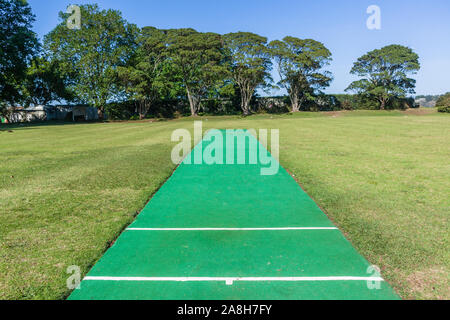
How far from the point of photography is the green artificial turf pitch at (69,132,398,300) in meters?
3.37

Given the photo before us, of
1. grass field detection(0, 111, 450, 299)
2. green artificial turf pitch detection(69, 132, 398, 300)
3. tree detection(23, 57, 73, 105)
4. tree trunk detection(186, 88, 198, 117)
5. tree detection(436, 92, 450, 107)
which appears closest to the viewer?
green artificial turf pitch detection(69, 132, 398, 300)

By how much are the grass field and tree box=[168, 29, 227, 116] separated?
3580cm

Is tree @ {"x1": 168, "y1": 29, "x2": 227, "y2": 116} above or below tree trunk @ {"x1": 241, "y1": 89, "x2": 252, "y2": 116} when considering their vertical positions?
above

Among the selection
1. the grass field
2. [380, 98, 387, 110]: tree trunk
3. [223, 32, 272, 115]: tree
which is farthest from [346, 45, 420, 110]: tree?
the grass field

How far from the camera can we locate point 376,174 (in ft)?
29.1

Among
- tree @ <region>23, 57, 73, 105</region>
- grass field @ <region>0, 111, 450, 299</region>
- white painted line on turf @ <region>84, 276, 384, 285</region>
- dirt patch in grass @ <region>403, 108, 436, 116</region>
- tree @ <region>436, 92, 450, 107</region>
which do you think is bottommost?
white painted line on turf @ <region>84, 276, 384, 285</region>

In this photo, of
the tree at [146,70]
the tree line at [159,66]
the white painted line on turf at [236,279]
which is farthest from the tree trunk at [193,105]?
the white painted line on turf at [236,279]

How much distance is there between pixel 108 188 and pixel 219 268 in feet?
16.0

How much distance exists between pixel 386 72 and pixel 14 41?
5654cm

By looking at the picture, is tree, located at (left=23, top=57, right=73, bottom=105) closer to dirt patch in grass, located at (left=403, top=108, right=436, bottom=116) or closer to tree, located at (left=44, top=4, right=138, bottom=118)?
tree, located at (left=44, top=4, right=138, bottom=118)

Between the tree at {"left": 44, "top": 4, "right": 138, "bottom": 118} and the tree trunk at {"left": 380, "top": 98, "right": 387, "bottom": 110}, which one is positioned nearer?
the tree at {"left": 44, "top": 4, "right": 138, "bottom": 118}

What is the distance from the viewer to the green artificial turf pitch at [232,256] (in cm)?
337

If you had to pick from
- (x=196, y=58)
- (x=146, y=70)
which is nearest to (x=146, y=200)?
(x=196, y=58)

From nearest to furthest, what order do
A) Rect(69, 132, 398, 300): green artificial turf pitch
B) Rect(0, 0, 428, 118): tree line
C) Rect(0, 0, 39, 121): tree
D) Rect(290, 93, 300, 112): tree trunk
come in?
Rect(69, 132, 398, 300): green artificial turf pitch → Rect(0, 0, 39, 121): tree → Rect(0, 0, 428, 118): tree line → Rect(290, 93, 300, 112): tree trunk
